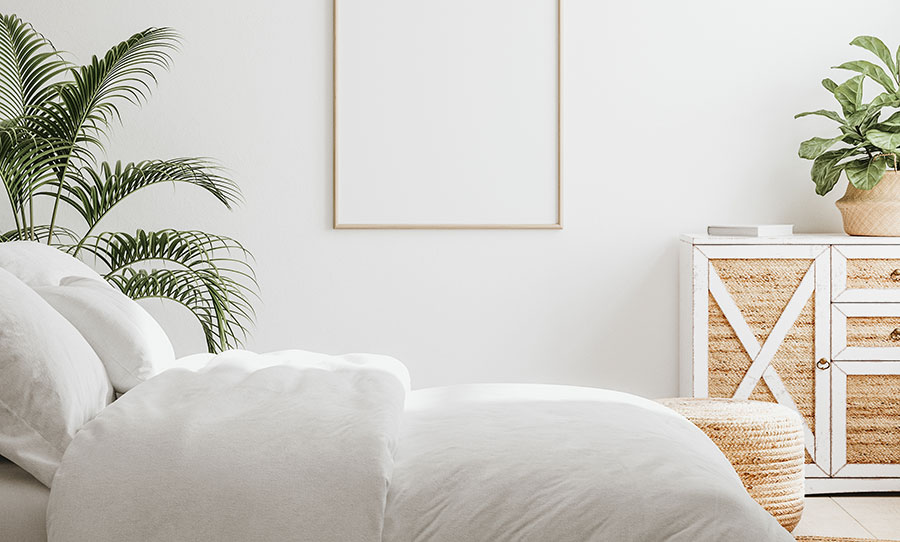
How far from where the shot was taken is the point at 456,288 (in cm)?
354

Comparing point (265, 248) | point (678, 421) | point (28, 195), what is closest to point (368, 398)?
point (678, 421)

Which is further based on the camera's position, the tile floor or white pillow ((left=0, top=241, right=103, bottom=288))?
the tile floor

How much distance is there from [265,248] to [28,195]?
92cm

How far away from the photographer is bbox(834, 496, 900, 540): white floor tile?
2.84 m

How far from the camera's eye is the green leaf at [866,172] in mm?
3172

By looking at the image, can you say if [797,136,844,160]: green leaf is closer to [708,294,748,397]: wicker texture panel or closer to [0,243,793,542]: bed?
[708,294,748,397]: wicker texture panel

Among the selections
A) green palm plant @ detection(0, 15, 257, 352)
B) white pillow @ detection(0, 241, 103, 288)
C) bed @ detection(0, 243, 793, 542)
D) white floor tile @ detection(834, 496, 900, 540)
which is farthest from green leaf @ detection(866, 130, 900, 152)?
white pillow @ detection(0, 241, 103, 288)

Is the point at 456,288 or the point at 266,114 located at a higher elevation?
the point at 266,114

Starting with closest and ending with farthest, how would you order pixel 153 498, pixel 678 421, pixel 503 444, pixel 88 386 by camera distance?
1. pixel 153 498
2. pixel 503 444
3. pixel 88 386
4. pixel 678 421

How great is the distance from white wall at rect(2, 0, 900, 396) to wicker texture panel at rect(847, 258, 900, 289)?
0.43m

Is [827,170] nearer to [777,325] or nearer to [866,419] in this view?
[777,325]

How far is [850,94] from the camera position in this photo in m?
3.25

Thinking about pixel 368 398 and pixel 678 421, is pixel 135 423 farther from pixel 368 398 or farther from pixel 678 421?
pixel 678 421

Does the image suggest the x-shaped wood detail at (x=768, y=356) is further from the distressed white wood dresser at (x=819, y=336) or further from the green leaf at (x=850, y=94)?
the green leaf at (x=850, y=94)
